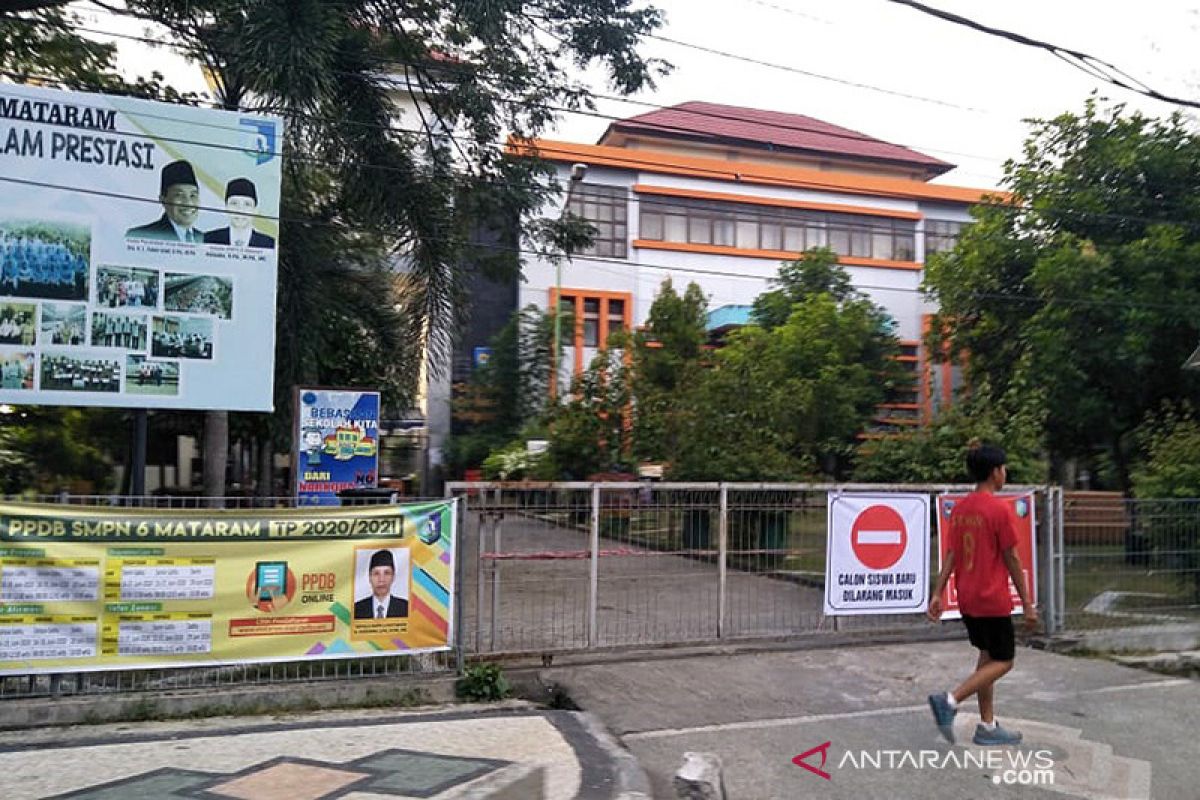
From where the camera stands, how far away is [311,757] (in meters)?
5.74

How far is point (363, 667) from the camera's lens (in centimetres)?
749

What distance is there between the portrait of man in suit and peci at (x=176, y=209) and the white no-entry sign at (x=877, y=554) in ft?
21.1

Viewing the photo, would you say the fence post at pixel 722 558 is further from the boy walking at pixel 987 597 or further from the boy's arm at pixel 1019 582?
the boy's arm at pixel 1019 582

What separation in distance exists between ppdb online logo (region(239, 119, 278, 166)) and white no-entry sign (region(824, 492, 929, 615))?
20.6ft

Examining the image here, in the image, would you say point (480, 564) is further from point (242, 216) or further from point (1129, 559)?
point (1129, 559)

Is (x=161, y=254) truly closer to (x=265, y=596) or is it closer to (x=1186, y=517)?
(x=265, y=596)

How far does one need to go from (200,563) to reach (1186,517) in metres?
9.79

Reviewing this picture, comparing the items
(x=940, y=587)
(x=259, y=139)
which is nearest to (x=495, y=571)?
(x=940, y=587)

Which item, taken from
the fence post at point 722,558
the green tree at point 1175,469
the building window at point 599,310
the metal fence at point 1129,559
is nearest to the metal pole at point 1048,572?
the metal fence at point 1129,559

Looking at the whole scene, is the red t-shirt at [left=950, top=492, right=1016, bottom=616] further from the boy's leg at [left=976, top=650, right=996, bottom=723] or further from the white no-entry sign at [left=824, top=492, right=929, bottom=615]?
the white no-entry sign at [left=824, top=492, right=929, bottom=615]

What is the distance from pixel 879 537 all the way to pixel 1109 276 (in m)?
14.8

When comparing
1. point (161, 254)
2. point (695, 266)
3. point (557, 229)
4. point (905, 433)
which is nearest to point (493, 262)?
point (557, 229)

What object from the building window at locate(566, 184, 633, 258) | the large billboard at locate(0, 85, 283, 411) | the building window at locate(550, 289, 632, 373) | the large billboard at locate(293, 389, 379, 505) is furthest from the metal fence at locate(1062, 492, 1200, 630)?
the building window at locate(566, 184, 633, 258)

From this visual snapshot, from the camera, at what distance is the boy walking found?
6000 mm
